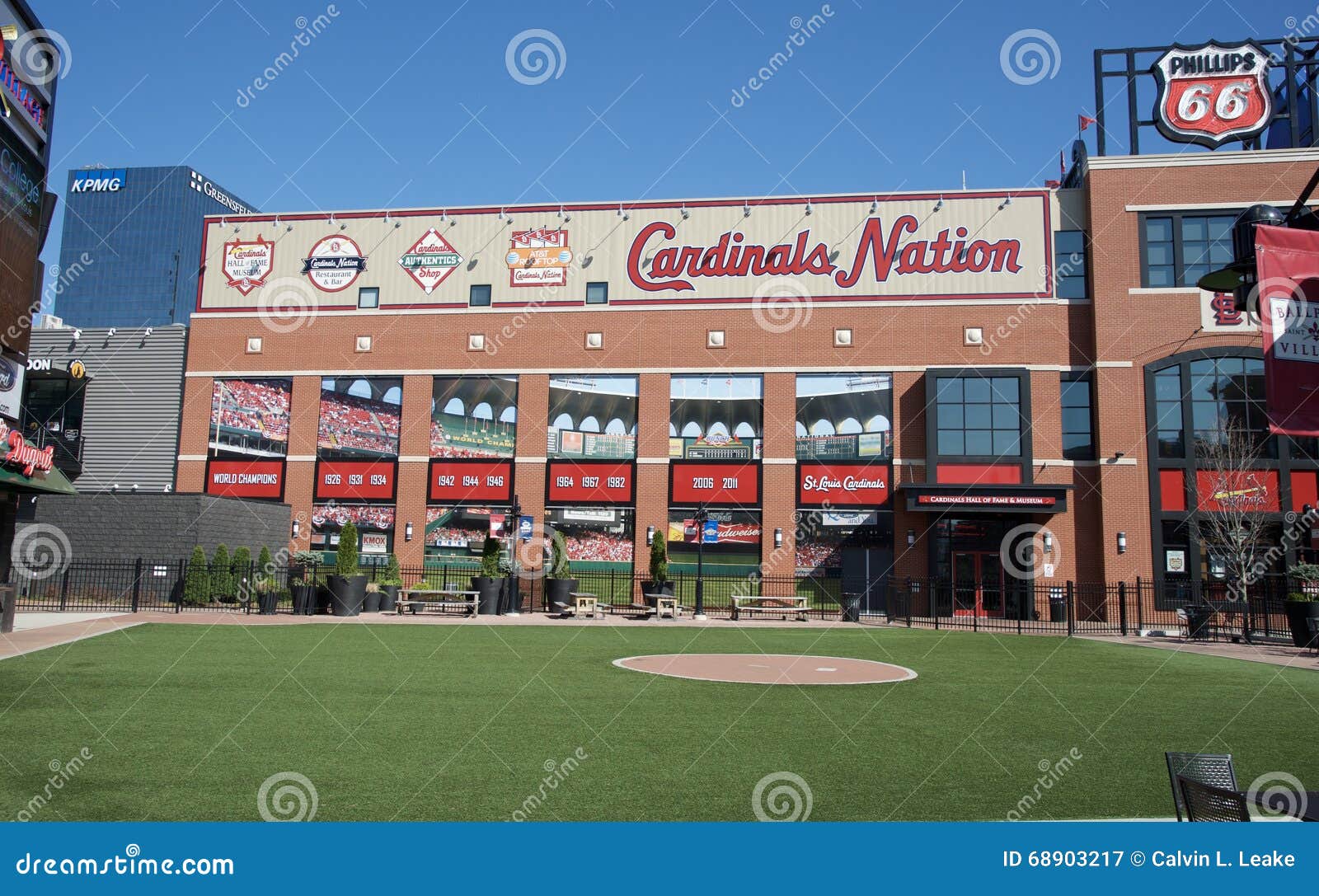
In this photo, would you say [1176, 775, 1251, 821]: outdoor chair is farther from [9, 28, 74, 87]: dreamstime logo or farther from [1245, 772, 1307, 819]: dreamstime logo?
[9, 28, 74, 87]: dreamstime logo

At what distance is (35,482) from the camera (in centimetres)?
1834

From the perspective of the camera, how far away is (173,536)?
30.8 metres

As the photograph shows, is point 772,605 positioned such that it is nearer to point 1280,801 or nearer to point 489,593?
point 489,593

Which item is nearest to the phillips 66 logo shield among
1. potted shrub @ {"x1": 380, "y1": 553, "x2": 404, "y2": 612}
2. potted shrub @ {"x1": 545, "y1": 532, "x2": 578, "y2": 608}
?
potted shrub @ {"x1": 545, "y1": 532, "x2": 578, "y2": 608}

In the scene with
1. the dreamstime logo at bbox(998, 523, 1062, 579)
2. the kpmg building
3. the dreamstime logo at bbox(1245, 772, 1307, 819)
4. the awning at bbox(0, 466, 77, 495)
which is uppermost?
the kpmg building

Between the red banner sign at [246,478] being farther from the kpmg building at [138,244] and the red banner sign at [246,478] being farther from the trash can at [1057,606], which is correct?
the kpmg building at [138,244]

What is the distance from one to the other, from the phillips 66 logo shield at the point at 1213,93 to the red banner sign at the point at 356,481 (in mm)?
31694

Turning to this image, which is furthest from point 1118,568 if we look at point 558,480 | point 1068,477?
point 558,480

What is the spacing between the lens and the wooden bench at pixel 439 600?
93.7 ft

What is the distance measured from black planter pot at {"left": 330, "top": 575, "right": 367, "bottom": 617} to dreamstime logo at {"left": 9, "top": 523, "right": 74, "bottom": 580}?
9.74 metres

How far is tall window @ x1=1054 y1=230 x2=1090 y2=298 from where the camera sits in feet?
119

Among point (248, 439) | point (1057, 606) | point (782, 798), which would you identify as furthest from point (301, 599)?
point (1057, 606)

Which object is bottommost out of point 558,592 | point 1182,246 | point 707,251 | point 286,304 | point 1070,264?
point 558,592

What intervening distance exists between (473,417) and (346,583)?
42.0 feet
